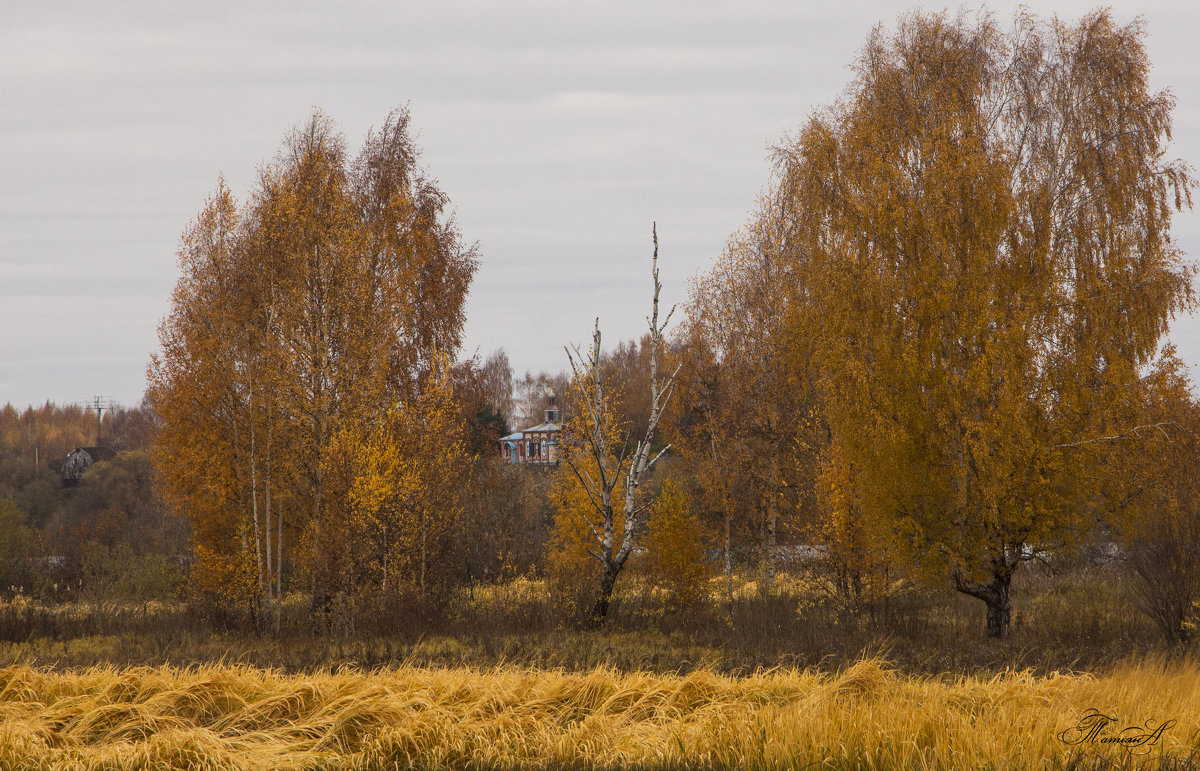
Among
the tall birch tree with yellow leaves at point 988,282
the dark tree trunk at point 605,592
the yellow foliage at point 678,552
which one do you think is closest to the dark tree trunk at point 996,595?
the tall birch tree with yellow leaves at point 988,282

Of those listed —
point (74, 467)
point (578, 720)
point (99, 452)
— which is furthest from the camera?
point (99, 452)

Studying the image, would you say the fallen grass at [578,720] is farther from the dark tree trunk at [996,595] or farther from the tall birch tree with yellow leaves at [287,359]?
the tall birch tree with yellow leaves at [287,359]

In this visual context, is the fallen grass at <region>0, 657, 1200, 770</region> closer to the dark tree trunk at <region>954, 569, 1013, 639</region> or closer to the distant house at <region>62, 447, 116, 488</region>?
the dark tree trunk at <region>954, 569, 1013, 639</region>

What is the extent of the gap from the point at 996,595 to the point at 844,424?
141 inches

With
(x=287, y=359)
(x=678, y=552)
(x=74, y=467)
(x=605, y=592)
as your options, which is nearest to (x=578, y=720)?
(x=605, y=592)

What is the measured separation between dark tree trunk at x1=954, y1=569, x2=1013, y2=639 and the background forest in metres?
0.05

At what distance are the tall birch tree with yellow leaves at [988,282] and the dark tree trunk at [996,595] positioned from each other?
3cm

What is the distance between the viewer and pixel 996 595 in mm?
14656

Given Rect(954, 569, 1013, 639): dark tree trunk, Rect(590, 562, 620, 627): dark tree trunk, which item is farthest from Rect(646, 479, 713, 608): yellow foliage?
Rect(954, 569, 1013, 639): dark tree trunk

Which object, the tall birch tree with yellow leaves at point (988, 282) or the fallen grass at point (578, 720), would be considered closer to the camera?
the fallen grass at point (578, 720)

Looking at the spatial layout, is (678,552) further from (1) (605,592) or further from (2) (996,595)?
(2) (996,595)

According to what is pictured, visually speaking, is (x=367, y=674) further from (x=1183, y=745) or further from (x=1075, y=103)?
(x=1075, y=103)

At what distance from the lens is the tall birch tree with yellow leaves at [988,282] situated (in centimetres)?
1423

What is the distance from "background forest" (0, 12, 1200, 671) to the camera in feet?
45.5
